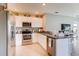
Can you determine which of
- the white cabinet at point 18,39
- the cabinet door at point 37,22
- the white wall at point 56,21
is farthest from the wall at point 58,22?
the white cabinet at point 18,39

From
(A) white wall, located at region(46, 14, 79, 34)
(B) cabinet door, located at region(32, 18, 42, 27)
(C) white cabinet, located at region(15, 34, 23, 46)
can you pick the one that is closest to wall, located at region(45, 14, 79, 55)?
(A) white wall, located at region(46, 14, 79, 34)

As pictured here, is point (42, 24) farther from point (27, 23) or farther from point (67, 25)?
point (67, 25)

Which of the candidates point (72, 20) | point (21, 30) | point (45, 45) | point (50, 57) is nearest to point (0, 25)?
point (21, 30)

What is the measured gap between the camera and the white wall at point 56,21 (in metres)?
1.77

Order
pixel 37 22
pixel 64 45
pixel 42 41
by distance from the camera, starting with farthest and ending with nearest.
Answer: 1. pixel 42 41
2. pixel 37 22
3. pixel 64 45

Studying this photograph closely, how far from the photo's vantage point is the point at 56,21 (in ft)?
6.52

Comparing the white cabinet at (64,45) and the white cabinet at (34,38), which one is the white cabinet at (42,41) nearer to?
the white cabinet at (34,38)

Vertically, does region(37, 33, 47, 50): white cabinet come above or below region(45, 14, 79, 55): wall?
below

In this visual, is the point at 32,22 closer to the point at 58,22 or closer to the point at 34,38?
the point at 34,38

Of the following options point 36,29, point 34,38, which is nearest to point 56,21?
point 36,29

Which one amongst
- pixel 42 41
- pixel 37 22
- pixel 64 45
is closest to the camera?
pixel 64 45

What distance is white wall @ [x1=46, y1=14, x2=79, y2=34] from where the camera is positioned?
177 cm

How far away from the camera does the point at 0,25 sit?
1949mm

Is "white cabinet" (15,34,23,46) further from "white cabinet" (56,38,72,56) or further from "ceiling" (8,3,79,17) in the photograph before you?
"white cabinet" (56,38,72,56)
